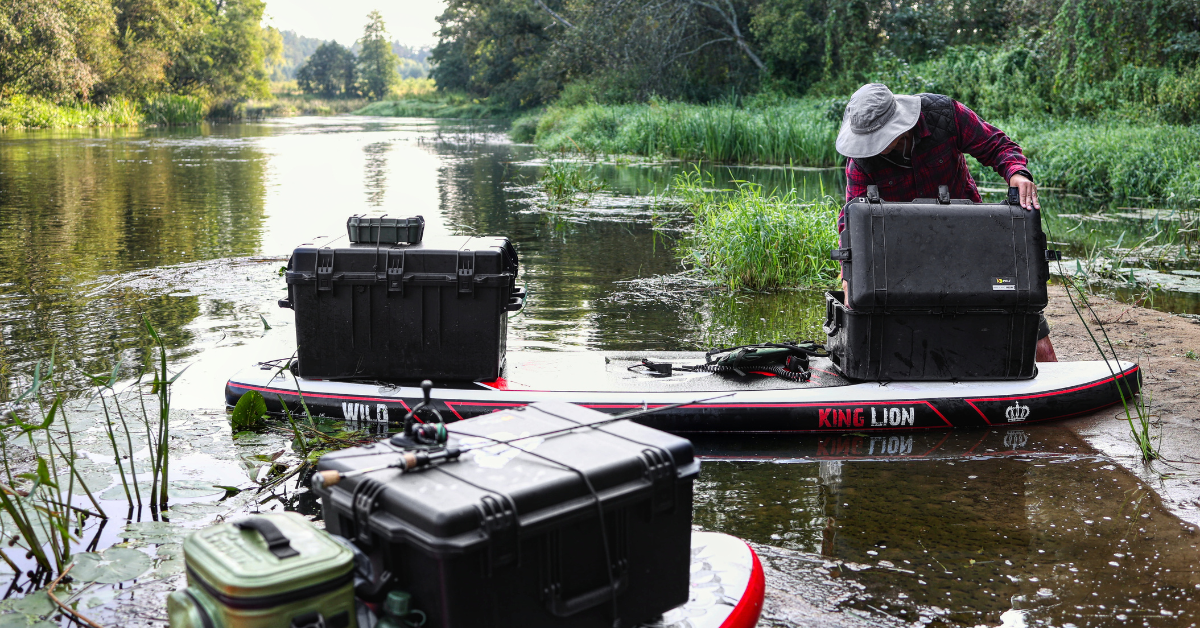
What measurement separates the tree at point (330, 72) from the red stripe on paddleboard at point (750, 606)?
104 metres

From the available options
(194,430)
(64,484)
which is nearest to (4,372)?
(194,430)

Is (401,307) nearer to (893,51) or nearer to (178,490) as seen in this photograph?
(178,490)

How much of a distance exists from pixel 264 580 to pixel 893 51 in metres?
29.2

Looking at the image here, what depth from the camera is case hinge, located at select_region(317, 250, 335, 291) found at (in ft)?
14.7

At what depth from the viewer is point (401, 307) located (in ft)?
14.9

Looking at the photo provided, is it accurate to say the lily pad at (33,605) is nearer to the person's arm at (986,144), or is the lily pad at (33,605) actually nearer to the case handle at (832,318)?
the case handle at (832,318)

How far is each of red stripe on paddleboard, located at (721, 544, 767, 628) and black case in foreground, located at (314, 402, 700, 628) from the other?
7.8 inches

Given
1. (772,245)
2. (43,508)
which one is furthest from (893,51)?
(43,508)

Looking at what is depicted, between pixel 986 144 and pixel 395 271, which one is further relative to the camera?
pixel 986 144

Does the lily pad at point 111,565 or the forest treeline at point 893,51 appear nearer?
the lily pad at point 111,565

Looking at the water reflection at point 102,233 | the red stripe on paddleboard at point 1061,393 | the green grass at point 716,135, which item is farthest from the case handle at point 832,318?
the green grass at point 716,135

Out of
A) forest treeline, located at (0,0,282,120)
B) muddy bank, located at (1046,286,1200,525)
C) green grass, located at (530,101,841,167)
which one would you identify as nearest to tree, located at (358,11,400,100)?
forest treeline, located at (0,0,282,120)

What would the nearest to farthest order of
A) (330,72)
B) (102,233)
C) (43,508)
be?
(43,508) < (102,233) < (330,72)

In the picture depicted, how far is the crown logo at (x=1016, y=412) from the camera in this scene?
15.4 feet
